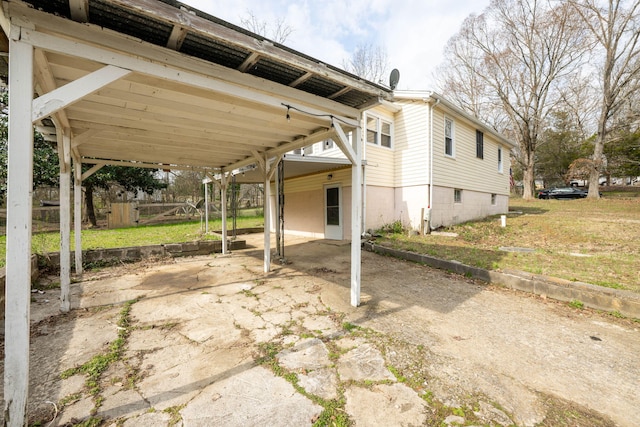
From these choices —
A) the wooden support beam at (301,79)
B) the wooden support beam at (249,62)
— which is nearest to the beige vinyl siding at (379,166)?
the wooden support beam at (301,79)

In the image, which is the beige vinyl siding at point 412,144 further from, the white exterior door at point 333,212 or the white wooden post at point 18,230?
the white wooden post at point 18,230

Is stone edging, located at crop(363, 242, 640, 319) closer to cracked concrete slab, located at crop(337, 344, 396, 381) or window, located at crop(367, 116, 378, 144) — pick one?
cracked concrete slab, located at crop(337, 344, 396, 381)

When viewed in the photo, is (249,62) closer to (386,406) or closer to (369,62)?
(386,406)

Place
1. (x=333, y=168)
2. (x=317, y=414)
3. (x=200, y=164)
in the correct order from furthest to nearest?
1. (x=333, y=168)
2. (x=200, y=164)
3. (x=317, y=414)

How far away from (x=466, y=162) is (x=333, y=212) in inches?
245

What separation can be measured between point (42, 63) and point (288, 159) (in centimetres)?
559

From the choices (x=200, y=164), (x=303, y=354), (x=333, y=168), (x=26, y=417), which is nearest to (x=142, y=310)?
(x=26, y=417)

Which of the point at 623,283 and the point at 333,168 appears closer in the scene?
the point at 623,283

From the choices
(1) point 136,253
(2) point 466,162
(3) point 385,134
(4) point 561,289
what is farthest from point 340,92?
(2) point 466,162

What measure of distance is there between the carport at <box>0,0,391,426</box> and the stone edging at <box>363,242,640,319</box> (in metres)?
2.86

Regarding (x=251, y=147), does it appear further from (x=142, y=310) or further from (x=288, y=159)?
(x=142, y=310)

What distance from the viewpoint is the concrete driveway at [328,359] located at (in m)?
1.92

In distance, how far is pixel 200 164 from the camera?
266 inches

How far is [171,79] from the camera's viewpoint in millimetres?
2275
